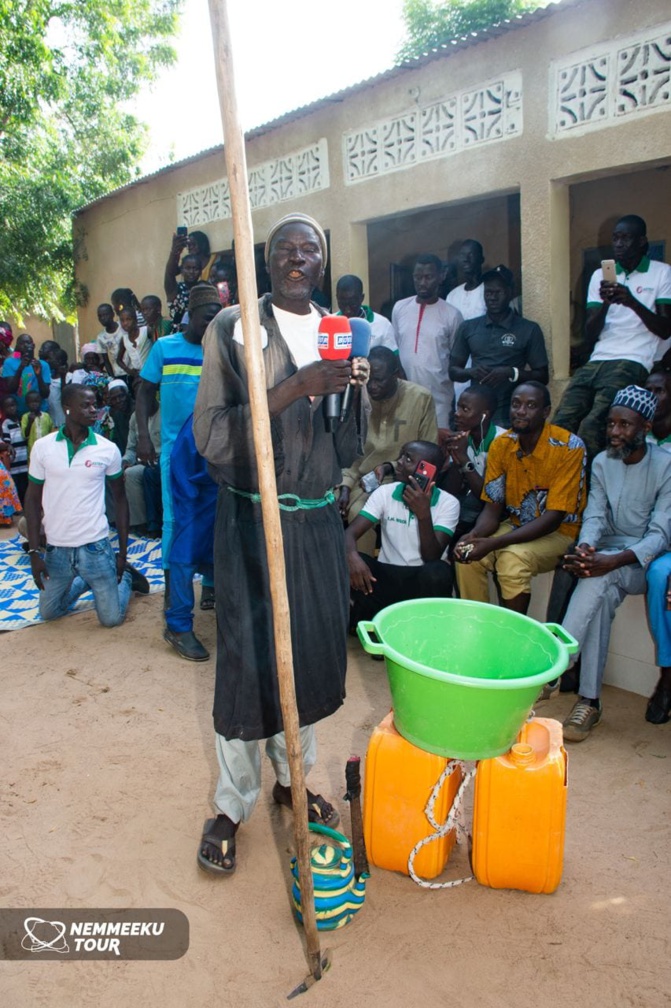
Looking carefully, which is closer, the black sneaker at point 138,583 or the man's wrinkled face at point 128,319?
the black sneaker at point 138,583

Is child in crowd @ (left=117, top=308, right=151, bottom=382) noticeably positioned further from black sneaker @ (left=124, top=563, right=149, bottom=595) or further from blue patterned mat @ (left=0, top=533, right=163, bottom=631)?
black sneaker @ (left=124, top=563, right=149, bottom=595)

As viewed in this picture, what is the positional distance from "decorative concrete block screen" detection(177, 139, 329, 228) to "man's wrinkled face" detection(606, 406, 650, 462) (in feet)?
14.5

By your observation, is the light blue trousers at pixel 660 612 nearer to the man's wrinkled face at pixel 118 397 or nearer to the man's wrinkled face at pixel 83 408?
the man's wrinkled face at pixel 83 408

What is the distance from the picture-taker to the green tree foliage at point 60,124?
11078 mm

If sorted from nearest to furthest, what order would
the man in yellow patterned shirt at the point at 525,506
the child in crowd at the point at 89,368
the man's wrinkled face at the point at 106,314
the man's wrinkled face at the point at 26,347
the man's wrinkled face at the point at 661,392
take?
1. the man in yellow patterned shirt at the point at 525,506
2. the man's wrinkled face at the point at 661,392
3. the child in crowd at the point at 89,368
4. the man's wrinkled face at the point at 106,314
5. the man's wrinkled face at the point at 26,347

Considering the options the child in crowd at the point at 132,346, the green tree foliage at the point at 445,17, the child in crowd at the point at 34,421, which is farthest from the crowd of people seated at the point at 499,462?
the green tree foliage at the point at 445,17

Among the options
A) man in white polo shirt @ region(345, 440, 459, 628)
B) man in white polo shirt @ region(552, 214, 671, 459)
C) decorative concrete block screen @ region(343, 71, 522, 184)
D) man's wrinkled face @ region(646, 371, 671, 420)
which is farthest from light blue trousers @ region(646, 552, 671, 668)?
decorative concrete block screen @ region(343, 71, 522, 184)

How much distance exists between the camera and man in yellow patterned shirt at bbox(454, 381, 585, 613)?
4.09 metres

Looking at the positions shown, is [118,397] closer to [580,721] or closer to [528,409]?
[528,409]

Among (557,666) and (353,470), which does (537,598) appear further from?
(557,666)

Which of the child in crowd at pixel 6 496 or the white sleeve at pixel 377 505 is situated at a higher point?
the white sleeve at pixel 377 505

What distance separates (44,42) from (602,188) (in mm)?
8360

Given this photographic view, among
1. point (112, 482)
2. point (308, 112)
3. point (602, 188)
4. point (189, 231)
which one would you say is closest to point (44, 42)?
point (189, 231)

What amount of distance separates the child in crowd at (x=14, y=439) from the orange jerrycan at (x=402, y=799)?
23.1ft
